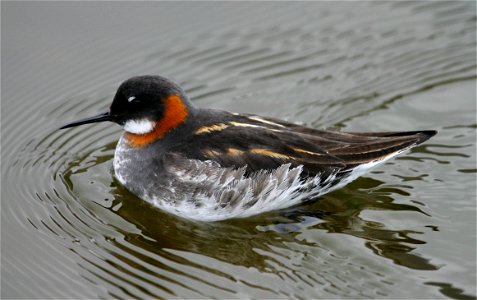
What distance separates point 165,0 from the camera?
1078cm

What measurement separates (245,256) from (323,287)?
84cm

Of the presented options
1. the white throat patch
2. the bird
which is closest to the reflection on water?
the bird

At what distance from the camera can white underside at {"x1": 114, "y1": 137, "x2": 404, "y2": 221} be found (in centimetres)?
732

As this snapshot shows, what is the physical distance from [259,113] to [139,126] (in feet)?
5.95

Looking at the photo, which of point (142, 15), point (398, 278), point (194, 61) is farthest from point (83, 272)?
point (142, 15)

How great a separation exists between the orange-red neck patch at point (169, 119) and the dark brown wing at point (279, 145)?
215 mm

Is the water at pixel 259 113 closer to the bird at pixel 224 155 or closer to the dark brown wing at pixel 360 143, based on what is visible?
the bird at pixel 224 155

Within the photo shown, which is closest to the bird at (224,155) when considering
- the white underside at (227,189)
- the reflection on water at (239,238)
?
the white underside at (227,189)

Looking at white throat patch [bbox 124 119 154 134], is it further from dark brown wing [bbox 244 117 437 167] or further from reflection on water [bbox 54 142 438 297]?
dark brown wing [bbox 244 117 437 167]

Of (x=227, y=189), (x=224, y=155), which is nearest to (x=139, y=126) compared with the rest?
(x=224, y=155)

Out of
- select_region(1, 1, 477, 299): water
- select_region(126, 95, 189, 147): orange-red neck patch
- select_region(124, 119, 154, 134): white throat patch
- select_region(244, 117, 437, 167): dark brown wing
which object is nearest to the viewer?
select_region(1, 1, 477, 299): water

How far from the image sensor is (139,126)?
7.80 m

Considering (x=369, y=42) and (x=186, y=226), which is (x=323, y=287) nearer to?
(x=186, y=226)

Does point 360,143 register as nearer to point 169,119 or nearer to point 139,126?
point 169,119
